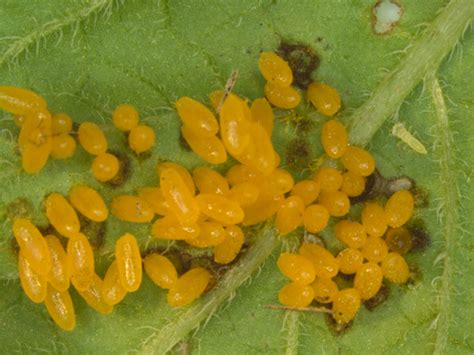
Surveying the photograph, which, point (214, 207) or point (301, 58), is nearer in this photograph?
point (214, 207)

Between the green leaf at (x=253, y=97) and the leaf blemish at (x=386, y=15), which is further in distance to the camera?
the leaf blemish at (x=386, y=15)

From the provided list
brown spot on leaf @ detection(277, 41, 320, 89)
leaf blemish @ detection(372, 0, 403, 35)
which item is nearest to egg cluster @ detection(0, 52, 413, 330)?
brown spot on leaf @ detection(277, 41, 320, 89)

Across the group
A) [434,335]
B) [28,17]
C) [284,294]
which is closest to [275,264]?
[284,294]

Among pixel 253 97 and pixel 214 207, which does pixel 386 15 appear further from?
pixel 214 207

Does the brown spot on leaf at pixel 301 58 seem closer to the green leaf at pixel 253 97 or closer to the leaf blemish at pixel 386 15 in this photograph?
the green leaf at pixel 253 97

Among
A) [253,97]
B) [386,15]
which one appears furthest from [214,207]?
[386,15]

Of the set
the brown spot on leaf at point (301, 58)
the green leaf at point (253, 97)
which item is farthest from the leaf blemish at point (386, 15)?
the brown spot on leaf at point (301, 58)
